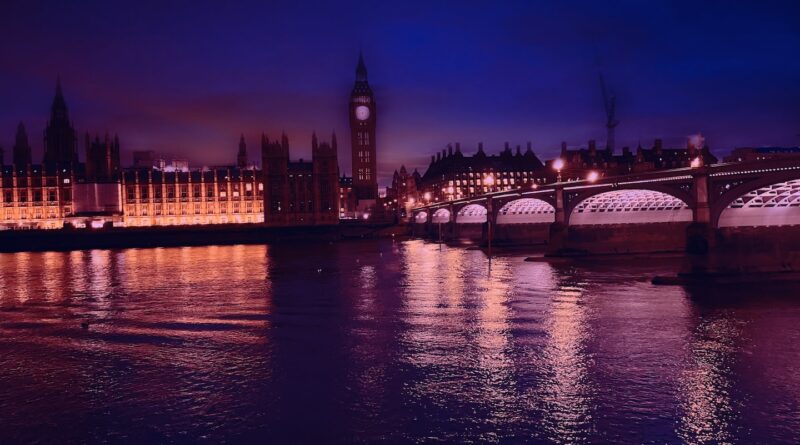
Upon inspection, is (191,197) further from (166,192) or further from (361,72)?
(361,72)

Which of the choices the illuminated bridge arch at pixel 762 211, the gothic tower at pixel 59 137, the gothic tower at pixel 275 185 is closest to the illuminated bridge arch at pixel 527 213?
the illuminated bridge arch at pixel 762 211

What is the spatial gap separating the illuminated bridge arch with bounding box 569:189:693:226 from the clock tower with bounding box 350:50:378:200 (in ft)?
318

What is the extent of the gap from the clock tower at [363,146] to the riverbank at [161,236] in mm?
47812

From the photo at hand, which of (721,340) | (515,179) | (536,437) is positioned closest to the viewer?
(536,437)

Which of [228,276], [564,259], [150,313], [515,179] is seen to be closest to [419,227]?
[515,179]

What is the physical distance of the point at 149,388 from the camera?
15.0 metres

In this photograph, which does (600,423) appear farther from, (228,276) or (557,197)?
(557,197)

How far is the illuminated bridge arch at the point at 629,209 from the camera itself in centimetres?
5797

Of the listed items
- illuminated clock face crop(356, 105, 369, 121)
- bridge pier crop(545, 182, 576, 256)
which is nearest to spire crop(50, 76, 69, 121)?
illuminated clock face crop(356, 105, 369, 121)

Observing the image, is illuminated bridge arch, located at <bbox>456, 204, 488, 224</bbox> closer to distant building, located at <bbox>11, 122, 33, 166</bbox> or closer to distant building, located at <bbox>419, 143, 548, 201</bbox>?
distant building, located at <bbox>419, 143, 548, 201</bbox>

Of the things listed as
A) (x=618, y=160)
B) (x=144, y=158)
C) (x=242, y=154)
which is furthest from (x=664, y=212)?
(x=144, y=158)

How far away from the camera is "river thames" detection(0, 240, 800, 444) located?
39.7 feet

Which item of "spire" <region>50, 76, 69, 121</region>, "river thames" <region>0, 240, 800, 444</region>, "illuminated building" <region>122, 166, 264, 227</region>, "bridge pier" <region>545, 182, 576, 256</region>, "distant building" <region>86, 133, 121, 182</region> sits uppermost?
"spire" <region>50, 76, 69, 121</region>

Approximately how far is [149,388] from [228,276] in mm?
30454
